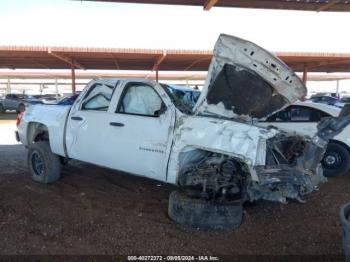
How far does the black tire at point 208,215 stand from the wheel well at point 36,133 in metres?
3.65

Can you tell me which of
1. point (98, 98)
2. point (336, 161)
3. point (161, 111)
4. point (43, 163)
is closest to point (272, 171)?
point (161, 111)

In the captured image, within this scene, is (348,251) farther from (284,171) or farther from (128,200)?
(128,200)

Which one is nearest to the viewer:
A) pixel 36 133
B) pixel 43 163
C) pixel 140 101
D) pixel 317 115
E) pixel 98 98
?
pixel 140 101

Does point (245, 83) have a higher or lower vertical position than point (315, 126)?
higher

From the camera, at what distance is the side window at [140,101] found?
5.24m

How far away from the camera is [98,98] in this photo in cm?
603

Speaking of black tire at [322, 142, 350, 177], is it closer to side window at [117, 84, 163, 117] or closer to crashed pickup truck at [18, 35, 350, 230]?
crashed pickup truck at [18, 35, 350, 230]

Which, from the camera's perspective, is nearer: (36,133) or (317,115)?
(36,133)

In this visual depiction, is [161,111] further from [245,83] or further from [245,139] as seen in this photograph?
[245,139]

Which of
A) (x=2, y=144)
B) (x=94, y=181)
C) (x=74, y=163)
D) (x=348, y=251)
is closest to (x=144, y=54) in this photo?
(x=2, y=144)

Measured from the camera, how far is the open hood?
4328 millimetres

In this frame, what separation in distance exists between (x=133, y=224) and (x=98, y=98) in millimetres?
2282

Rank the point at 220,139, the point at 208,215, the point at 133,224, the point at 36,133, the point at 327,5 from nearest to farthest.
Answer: the point at 220,139 → the point at 208,215 → the point at 133,224 → the point at 327,5 → the point at 36,133

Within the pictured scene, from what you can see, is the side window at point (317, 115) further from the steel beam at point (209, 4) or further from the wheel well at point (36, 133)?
the wheel well at point (36, 133)
